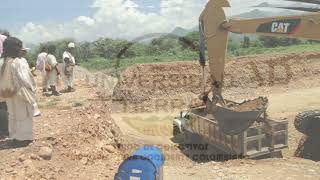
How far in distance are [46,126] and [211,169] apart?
304cm

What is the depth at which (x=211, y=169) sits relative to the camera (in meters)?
7.79

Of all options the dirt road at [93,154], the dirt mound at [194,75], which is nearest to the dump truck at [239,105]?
the dirt road at [93,154]

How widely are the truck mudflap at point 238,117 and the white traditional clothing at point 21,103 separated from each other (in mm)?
3591

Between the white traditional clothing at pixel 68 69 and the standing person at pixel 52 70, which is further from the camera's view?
the white traditional clothing at pixel 68 69

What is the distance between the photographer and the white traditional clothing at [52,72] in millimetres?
12883

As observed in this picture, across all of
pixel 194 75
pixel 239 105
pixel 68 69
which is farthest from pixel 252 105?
pixel 194 75

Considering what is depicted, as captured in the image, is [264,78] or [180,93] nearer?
[180,93]

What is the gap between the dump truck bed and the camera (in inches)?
322

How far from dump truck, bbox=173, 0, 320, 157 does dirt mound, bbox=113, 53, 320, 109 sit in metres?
8.04

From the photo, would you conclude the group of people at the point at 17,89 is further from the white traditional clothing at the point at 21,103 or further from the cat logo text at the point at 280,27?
the cat logo text at the point at 280,27

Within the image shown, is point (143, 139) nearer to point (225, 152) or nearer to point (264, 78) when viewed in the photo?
point (225, 152)

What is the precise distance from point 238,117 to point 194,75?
11.1 m

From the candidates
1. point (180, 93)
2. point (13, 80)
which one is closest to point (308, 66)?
point (180, 93)

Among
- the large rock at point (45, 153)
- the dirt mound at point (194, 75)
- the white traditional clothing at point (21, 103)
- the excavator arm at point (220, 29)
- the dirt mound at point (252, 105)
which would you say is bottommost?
the dirt mound at point (194, 75)
